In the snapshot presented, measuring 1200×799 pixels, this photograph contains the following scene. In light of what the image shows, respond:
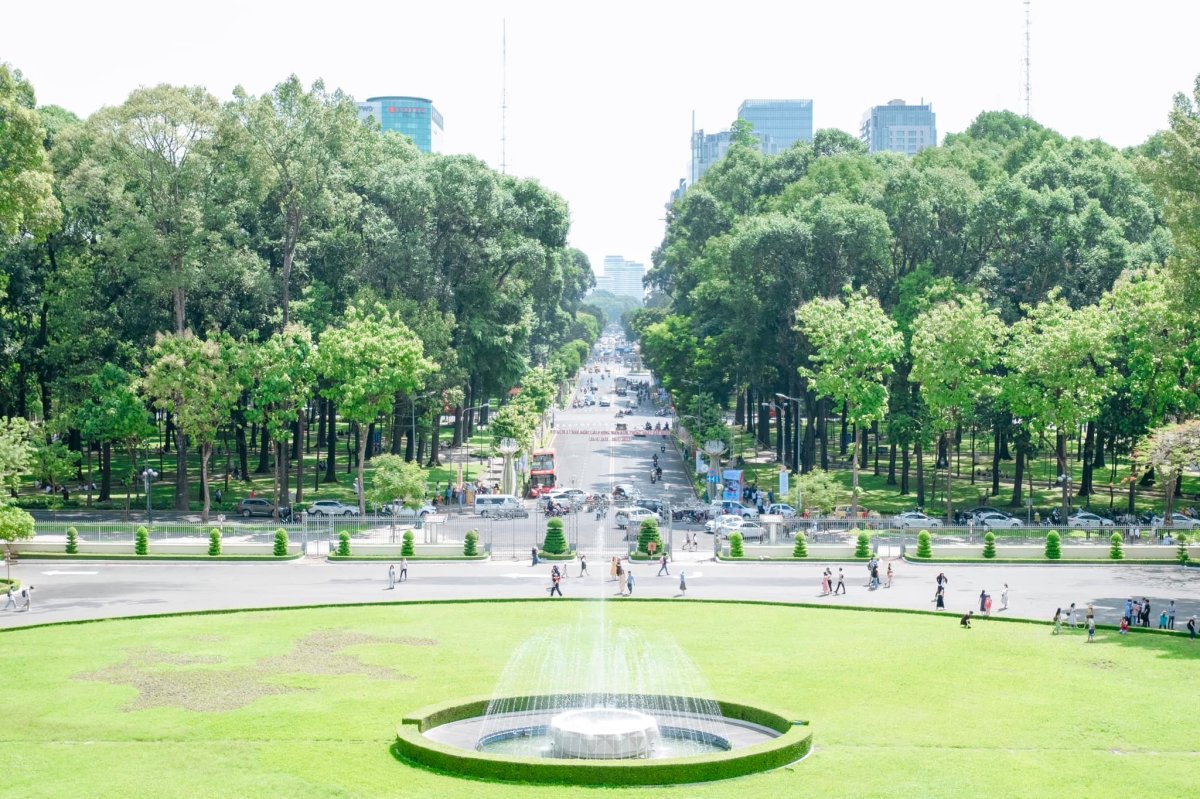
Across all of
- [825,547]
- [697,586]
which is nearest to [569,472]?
[825,547]

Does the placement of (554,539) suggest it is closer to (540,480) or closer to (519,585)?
(519,585)

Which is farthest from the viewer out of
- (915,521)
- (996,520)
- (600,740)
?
(996,520)

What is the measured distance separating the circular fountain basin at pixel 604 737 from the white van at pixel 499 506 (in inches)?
1973

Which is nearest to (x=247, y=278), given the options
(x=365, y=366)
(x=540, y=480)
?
(x=365, y=366)

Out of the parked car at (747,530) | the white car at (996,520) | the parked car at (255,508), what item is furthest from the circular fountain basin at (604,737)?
the parked car at (255,508)

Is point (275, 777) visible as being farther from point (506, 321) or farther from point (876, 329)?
point (506, 321)

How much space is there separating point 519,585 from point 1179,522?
39389 mm

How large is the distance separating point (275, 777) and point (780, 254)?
7274cm

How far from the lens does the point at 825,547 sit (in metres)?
71.6

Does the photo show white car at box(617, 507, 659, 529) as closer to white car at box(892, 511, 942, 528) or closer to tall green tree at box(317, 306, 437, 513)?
white car at box(892, 511, 942, 528)

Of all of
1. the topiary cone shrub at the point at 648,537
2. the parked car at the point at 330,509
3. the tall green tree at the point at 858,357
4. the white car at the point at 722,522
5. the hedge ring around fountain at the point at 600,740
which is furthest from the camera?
the parked car at the point at 330,509

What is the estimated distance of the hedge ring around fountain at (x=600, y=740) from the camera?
31.7 meters

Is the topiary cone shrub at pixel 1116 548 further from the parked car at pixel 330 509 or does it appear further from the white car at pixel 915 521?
the parked car at pixel 330 509

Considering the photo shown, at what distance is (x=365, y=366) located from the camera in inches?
3155
